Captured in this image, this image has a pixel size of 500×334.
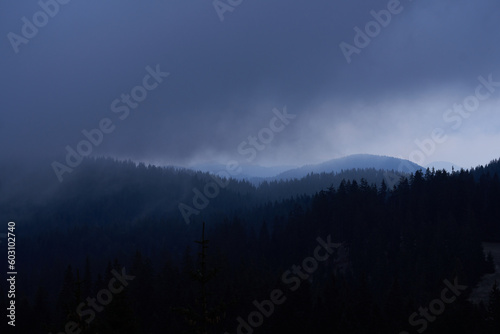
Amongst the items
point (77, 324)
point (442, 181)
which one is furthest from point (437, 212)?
point (77, 324)

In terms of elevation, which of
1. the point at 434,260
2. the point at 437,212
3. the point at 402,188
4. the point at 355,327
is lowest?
the point at 355,327

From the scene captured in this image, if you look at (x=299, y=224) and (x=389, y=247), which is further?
(x=299, y=224)

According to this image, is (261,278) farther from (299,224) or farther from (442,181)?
(442,181)

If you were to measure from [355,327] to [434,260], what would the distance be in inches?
1267

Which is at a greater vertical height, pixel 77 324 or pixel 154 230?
pixel 154 230

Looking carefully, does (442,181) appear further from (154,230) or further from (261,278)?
(154,230)

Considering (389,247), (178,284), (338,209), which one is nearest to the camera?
(178,284)

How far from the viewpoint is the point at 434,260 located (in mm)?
72250

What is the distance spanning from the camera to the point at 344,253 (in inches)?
3844

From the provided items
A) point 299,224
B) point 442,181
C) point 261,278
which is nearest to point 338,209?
point 299,224

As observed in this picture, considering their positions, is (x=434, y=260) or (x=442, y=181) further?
(x=442, y=181)

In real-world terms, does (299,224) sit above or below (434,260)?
above

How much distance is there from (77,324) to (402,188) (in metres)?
107

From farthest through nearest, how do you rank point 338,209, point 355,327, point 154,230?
point 154,230 → point 338,209 → point 355,327
